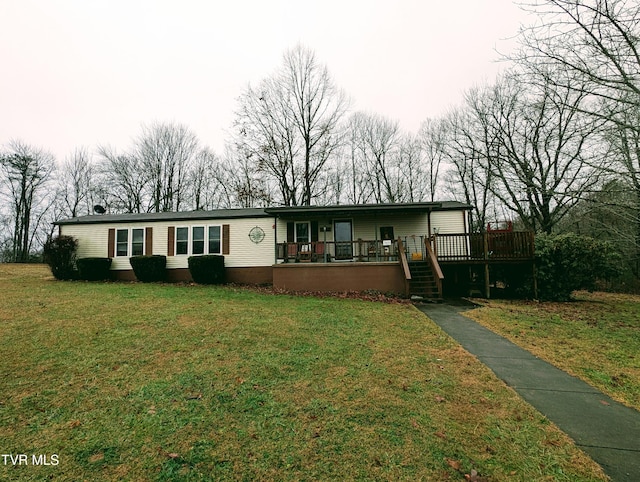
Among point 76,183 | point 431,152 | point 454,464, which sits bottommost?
point 454,464

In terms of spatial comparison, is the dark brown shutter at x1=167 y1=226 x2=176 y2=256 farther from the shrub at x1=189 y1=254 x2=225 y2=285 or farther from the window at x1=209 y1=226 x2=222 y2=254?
the window at x1=209 y1=226 x2=222 y2=254

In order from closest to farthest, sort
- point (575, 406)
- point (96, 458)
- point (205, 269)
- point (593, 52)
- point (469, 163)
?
point (96, 458), point (575, 406), point (593, 52), point (205, 269), point (469, 163)

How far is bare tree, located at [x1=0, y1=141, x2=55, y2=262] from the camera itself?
26.4 m

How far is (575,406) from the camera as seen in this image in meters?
3.61

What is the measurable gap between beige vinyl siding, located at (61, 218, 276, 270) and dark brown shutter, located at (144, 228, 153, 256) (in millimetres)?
168

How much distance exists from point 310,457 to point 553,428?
8.42 feet

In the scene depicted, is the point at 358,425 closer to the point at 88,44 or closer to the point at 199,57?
the point at 88,44

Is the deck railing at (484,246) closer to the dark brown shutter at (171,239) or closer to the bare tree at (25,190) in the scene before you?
the dark brown shutter at (171,239)

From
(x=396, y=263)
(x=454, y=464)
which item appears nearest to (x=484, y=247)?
(x=396, y=263)

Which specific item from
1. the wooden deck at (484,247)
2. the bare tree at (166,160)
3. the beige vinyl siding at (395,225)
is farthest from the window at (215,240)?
the bare tree at (166,160)

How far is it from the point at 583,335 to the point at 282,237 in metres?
11.7

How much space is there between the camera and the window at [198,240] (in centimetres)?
1515

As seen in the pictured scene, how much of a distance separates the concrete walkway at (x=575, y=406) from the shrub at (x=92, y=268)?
53.4 feet

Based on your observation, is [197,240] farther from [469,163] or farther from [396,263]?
[469,163]
